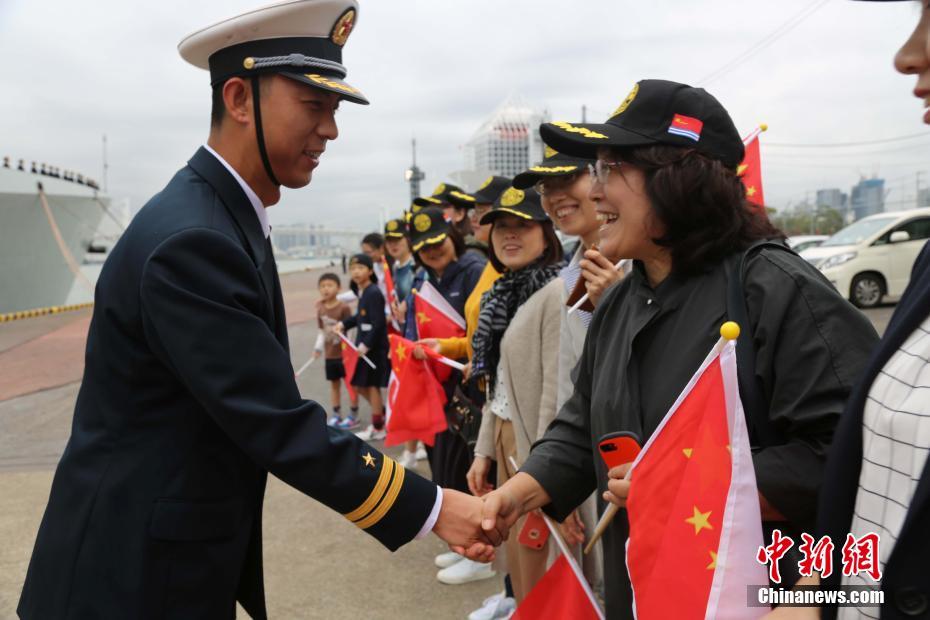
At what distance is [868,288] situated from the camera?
13.3 m

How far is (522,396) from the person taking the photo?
3.05m

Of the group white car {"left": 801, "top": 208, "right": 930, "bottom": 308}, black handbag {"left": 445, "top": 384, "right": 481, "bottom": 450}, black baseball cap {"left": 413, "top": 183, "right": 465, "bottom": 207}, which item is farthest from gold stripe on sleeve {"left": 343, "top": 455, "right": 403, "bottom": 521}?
white car {"left": 801, "top": 208, "right": 930, "bottom": 308}

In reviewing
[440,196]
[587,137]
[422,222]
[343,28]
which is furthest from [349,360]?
[587,137]

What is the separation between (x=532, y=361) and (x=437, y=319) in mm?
1797

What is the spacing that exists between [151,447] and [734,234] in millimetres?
1550

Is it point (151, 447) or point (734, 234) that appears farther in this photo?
point (734, 234)

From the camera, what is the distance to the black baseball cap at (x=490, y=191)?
15.3 ft

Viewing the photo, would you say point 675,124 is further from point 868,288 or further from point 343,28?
point 868,288

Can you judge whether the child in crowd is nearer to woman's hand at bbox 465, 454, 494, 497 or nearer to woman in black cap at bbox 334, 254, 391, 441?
woman in black cap at bbox 334, 254, 391, 441

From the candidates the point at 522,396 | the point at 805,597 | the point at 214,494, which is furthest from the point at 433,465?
the point at 805,597

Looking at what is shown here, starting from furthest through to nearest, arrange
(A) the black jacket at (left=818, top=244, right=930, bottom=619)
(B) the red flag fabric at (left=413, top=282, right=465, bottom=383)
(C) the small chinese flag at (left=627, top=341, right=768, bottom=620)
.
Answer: (B) the red flag fabric at (left=413, top=282, right=465, bottom=383) < (C) the small chinese flag at (left=627, top=341, right=768, bottom=620) < (A) the black jacket at (left=818, top=244, right=930, bottom=619)

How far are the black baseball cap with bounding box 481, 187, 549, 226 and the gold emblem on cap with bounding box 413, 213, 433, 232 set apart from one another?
63.0 inches

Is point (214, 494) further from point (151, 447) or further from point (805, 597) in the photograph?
point (805, 597)

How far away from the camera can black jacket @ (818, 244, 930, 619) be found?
102 cm
